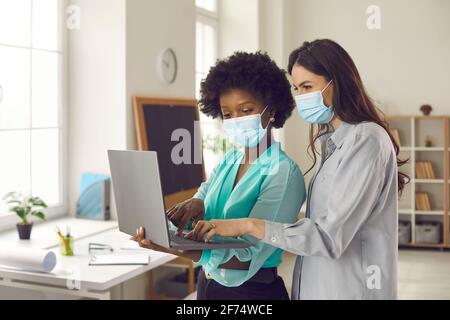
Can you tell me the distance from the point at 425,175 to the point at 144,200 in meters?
5.16

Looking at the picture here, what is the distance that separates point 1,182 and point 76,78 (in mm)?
803

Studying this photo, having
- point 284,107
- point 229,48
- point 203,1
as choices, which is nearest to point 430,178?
point 229,48

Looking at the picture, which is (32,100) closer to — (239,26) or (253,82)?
(253,82)

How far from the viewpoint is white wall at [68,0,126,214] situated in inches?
135

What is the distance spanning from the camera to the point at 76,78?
138 inches

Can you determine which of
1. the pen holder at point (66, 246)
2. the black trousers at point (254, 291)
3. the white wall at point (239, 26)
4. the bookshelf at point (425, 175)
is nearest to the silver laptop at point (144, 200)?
the black trousers at point (254, 291)

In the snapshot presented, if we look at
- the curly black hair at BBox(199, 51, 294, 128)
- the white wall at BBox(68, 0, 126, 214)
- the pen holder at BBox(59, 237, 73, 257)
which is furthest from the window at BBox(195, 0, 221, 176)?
the curly black hair at BBox(199, 51, 294, 128)

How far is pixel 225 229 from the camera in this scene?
1.24 metres

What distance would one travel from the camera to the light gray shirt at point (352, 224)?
3.87 feet

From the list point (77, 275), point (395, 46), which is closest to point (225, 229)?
point (77, 275)

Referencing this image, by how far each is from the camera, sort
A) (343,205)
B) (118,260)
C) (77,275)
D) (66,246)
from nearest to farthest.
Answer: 1. (343,205)
2. (77,275)
3. (118,260)
4. (66,246)

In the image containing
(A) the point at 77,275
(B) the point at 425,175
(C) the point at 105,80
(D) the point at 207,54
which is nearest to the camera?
(A) the point at 77,275

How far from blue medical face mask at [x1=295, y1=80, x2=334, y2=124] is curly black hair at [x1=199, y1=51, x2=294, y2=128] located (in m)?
0.12

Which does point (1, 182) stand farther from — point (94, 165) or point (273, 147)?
point (273, 147)
